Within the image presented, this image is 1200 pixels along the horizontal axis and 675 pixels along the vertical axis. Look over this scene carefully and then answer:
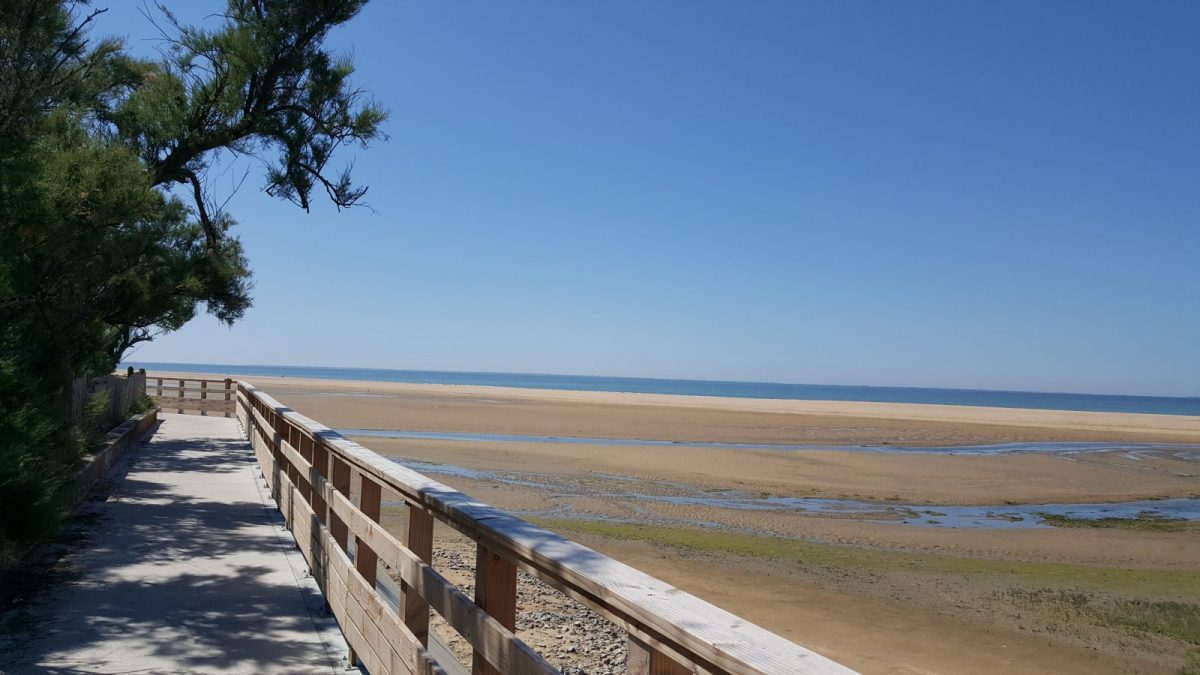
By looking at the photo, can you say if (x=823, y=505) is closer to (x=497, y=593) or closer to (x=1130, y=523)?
(x=1130, y=523)

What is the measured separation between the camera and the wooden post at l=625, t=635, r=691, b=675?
5.74 ft

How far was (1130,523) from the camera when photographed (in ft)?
50.0

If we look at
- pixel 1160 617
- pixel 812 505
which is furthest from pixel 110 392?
pixel 1160 617

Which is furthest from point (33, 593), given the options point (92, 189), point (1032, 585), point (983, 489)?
point (983, 489)

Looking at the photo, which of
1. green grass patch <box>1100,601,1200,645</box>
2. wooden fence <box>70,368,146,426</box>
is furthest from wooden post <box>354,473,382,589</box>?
green grass patch <box>1100,601,1200,645</box>

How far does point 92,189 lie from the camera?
6.09 meters

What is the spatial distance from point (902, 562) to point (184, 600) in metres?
8.55

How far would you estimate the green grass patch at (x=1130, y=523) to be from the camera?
48.5 feet

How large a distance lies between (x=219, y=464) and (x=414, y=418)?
70.7 ft

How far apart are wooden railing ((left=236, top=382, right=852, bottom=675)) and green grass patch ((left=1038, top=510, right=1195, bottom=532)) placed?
13.5 metres

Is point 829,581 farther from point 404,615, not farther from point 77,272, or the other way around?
point 77,272

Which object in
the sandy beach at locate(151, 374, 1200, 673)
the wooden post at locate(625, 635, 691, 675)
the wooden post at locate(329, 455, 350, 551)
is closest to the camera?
the wooden post at locate(625, 635, 691, 675)

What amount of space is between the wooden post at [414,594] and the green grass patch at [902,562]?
7866 millimetres

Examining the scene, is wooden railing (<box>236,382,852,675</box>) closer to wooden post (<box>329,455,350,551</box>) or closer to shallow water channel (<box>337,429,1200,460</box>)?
wooden post (<box>329,455,350,551</box>)
